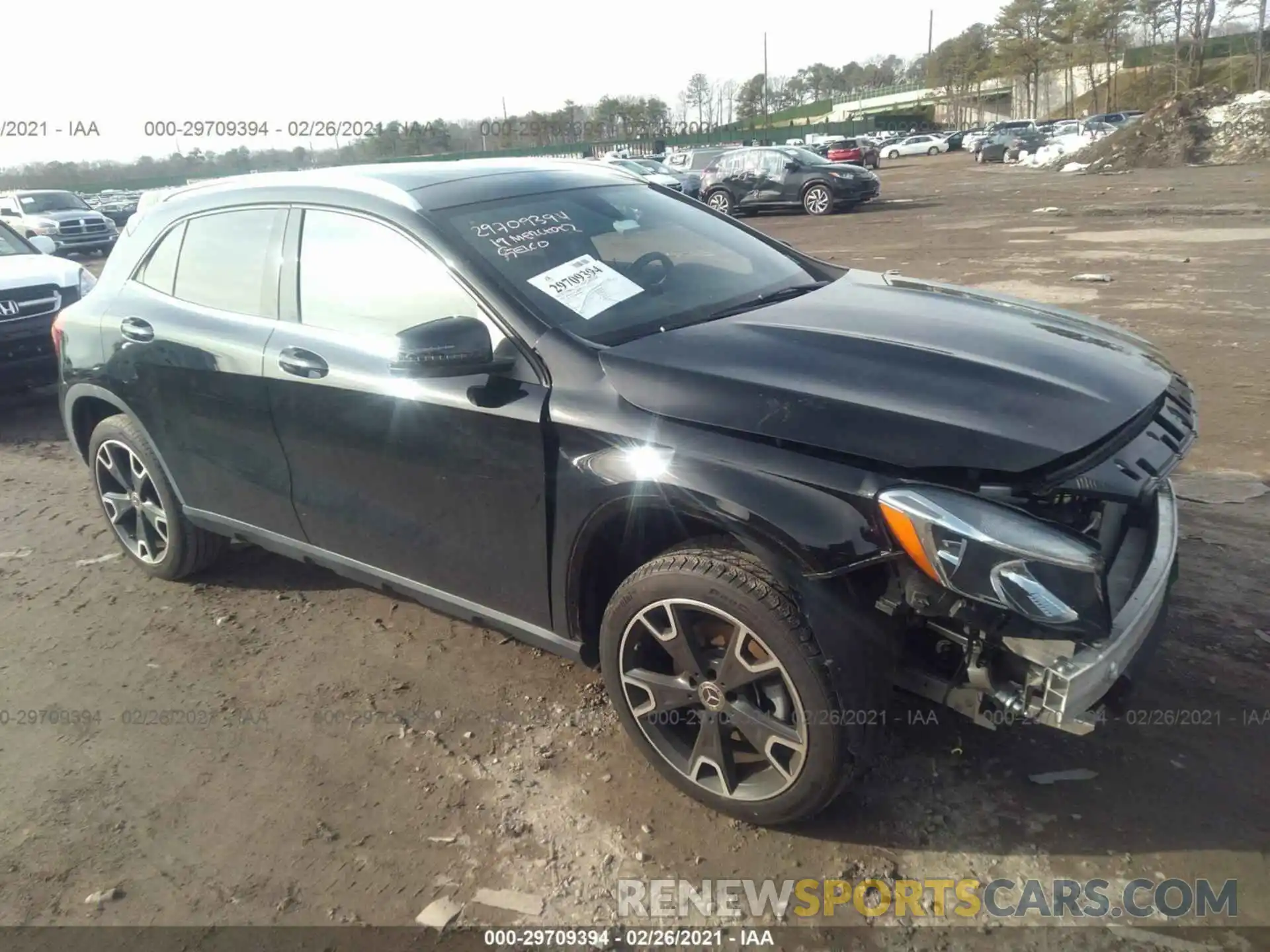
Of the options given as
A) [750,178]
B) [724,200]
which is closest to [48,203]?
[724,200]

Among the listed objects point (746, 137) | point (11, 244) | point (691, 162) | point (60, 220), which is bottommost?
point (11, 244)

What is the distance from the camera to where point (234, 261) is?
11.9ft

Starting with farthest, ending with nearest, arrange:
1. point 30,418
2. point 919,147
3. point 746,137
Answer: point 746,137, point 919,147, point 30,418

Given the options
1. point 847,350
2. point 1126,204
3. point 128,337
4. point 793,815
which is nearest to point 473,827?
point 793,815

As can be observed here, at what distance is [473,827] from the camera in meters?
2.65

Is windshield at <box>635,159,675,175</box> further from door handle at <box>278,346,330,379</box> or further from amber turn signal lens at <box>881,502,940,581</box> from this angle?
amber turn signal lens at <box>881,502,940,581</box>

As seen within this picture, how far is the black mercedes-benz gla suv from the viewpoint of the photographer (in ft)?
7.13

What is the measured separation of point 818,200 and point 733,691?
2068 centimetres

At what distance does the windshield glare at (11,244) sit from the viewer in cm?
839

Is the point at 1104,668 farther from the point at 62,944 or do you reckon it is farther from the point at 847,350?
the point at 62,944

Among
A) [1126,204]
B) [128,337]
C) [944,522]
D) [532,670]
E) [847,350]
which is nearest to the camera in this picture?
[944,522]

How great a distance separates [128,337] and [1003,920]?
399 cm

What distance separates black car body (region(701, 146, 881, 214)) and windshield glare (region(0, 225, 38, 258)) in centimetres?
1534

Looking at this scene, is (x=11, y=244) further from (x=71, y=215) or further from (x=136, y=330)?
(x=71, y=215)
